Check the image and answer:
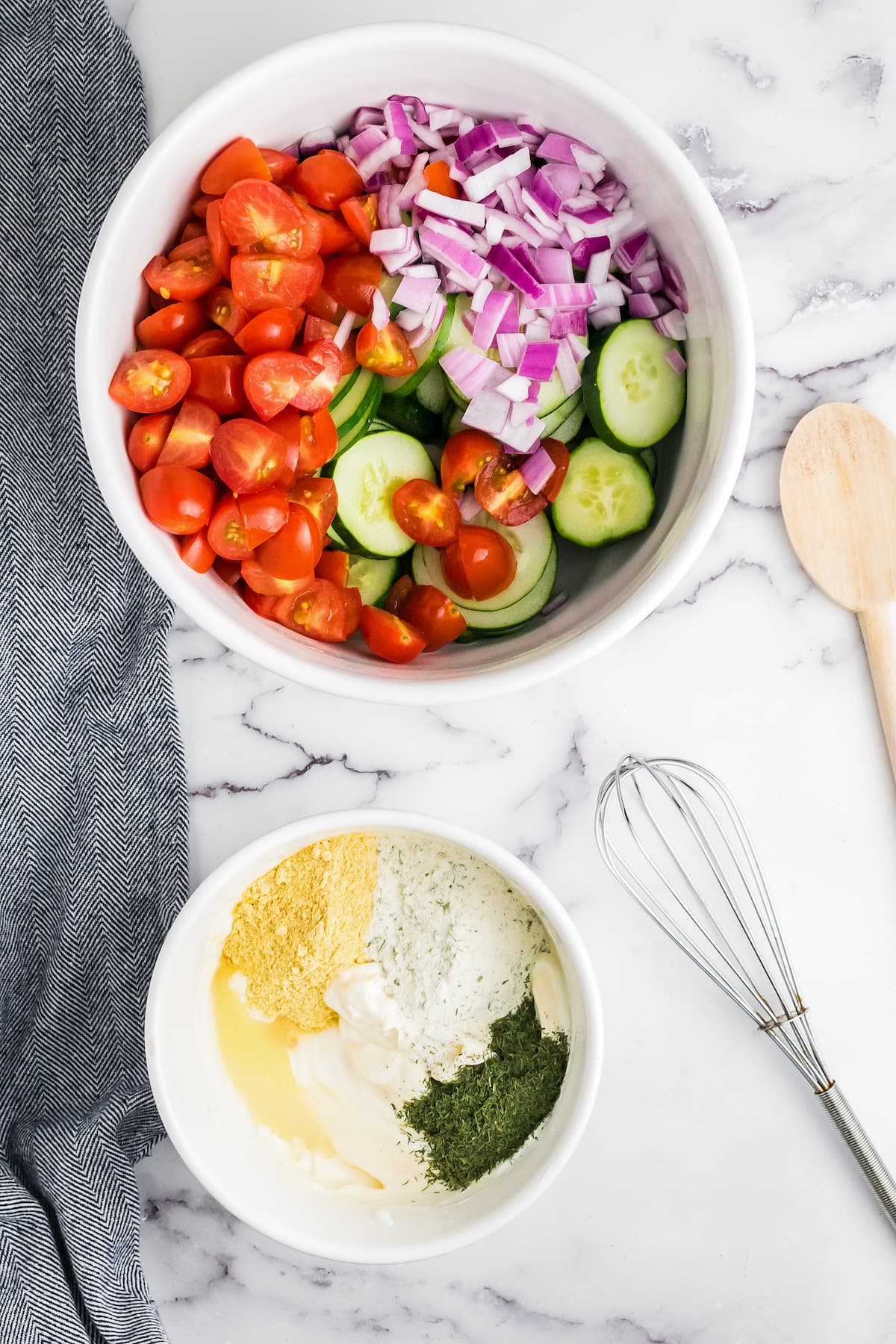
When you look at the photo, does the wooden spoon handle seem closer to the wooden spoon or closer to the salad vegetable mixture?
the wooden spoon

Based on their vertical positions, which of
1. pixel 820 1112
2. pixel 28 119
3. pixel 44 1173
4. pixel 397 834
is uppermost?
pixel 28 119

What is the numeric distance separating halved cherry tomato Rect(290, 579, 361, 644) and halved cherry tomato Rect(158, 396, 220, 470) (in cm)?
12

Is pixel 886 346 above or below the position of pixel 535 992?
above

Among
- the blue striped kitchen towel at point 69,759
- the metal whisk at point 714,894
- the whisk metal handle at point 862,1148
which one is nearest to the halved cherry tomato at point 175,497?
the blue striped kitchen towel at point 69,759

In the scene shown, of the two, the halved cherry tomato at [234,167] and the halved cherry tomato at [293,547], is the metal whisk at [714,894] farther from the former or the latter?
the halved cherry tomato at [234,167]

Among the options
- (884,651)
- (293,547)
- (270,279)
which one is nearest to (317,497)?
(293,547)

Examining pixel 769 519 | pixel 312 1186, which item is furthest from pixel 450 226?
pixel 312 1186

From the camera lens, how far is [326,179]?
0.76m

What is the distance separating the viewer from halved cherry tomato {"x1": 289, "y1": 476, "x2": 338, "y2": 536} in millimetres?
763

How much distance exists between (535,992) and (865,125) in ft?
2.61

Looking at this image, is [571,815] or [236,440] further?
[571,815]

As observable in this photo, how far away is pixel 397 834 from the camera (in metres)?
0.92

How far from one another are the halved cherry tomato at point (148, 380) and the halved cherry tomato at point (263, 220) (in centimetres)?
9

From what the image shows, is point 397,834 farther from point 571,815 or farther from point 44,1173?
point 44,1173
